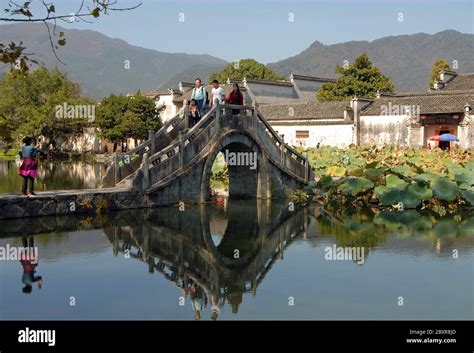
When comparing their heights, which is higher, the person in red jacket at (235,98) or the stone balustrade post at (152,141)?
the person in red jacket at (235,98)

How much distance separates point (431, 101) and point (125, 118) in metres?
19.0

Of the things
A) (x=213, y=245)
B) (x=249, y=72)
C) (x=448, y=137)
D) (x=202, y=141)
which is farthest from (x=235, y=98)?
→ (x=249, y=72)

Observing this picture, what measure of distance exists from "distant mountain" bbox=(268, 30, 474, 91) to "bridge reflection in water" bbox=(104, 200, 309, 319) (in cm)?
14453

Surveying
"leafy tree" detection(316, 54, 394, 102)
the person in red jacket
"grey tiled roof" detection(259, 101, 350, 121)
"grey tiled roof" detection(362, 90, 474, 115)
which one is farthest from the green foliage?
the person in red jacket

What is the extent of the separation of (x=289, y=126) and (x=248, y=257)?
97.6 ft

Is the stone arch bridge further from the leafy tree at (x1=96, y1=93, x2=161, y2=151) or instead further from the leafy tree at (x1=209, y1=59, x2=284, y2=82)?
the leafy tree at (x1=209, y1=59, x2=284, y2=82)

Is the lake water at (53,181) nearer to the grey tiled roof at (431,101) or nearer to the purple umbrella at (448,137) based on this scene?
the grey tiled roof at (431,101)

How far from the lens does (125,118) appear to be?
4200 cm

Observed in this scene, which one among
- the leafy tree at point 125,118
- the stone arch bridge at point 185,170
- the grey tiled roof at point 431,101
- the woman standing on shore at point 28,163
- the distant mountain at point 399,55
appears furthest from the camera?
the distant mountain at point 399,55

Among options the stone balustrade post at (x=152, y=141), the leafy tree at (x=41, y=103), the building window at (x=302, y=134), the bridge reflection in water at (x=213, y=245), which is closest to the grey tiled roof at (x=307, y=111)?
the building window at (x=302, y=134)

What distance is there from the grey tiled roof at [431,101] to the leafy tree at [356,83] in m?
11.5

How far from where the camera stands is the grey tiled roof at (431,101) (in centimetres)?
3628

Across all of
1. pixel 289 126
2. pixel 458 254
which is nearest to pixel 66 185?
pixel 458 254

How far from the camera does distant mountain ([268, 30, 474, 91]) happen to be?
162 m
